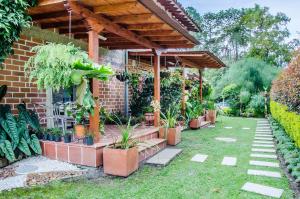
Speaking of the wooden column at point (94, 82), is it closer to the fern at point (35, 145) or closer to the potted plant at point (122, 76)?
the fern at point (35, 145)

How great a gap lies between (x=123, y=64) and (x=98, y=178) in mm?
6059

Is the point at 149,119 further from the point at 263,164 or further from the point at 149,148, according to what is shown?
the point at 263,164

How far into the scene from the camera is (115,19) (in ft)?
19.2

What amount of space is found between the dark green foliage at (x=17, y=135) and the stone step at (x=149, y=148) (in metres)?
2.01

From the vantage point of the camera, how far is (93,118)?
541 centimetres

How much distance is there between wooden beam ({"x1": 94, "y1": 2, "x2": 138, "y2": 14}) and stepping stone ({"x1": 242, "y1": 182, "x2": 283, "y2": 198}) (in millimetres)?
3464

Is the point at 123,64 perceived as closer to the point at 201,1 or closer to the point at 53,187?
the point at 53,187

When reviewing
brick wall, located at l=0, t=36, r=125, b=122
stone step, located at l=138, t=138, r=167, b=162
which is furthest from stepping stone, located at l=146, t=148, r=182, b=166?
brick wall, located at l=0, t=36, r=125, b=122

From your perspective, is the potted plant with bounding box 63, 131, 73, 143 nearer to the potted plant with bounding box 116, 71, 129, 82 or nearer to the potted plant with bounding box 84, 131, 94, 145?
the potted plant with bounding box 84, 131, 94, 145

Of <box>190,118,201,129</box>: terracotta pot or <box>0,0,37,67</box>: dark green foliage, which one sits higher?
<box>0,0,37,67</box>: dark green foliage

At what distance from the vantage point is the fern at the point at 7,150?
475 centimetres

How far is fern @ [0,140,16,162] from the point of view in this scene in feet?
15.6

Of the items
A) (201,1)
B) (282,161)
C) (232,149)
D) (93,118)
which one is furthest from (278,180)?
(201,1)

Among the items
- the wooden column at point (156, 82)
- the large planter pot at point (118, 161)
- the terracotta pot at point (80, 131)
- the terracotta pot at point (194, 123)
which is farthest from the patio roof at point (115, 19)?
the terracotta pot at point (194, 123)
